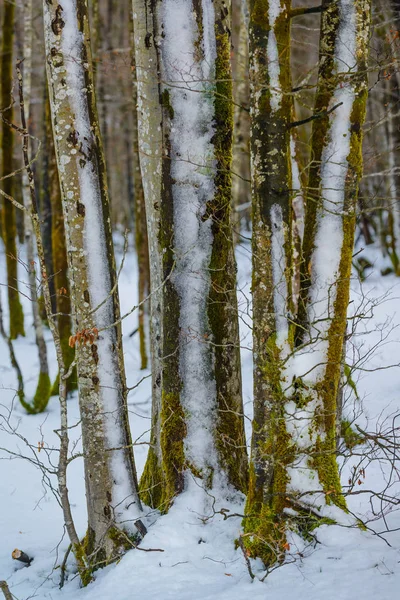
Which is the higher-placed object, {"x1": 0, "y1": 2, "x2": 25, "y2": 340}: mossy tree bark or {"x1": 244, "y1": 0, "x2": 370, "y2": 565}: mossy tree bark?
{"x1": 0, "y1": 2, "x2": 25, "y2": 340}: mossy tree bark

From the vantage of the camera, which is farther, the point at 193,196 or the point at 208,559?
the point at 193,196

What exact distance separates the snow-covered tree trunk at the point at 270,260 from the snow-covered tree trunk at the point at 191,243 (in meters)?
0.51

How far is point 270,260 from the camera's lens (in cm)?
396

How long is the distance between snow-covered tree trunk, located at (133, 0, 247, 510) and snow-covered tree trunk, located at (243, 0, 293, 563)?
51cm

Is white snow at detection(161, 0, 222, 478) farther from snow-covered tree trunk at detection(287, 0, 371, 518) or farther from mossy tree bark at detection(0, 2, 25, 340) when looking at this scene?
mossy tree bark at detection(0, 2, 25, 340)

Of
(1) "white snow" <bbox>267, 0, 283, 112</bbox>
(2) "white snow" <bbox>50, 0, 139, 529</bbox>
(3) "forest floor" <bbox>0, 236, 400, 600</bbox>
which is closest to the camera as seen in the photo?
(3) "forest floor" <bbox>0, 236, 400, 600</bbox>

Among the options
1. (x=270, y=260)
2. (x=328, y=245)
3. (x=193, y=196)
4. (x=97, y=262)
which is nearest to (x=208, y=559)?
(x=270, y=260)

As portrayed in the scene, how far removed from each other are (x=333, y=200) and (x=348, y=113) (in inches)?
25.2

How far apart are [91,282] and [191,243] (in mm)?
920

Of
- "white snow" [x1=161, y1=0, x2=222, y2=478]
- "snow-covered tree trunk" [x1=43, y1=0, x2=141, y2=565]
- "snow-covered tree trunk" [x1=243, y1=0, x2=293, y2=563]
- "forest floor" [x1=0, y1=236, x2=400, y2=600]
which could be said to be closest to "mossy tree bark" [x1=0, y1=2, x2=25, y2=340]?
"forest floor" [x1=0, y1=236, x2=400, y2=600]

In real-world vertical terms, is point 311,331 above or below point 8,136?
below

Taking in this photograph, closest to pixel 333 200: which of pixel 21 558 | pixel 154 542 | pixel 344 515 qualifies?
pixel 344 515

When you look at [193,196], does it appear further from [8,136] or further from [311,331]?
[8,136]

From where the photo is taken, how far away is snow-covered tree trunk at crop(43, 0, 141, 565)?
4.12 m
